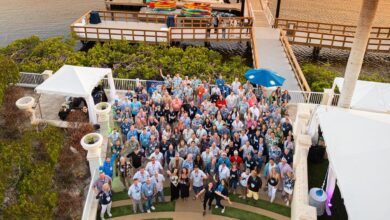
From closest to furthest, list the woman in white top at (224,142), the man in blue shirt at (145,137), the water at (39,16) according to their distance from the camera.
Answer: the woman in white top at (224,142) < the man in blue shirt at (145,137) < the water at (39,16)

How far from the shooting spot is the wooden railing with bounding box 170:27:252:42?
25.3 meters

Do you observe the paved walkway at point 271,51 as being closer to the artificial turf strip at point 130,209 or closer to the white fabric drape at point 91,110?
the white fabric drape at point 91,110

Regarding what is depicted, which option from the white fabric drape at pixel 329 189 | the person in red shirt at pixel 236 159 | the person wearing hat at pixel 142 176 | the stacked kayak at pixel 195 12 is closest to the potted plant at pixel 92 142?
the person wearing hat at pixel 142 176

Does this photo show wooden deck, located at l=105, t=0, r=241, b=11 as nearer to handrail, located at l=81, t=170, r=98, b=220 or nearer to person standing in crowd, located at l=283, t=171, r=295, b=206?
handrail, located at l=81, t=170, r=98, b=220

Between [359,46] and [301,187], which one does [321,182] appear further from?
[359,46]

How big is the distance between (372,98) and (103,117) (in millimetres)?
10163

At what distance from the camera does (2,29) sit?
28906 millimetres

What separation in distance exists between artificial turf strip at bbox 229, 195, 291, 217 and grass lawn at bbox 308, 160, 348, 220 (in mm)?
1054

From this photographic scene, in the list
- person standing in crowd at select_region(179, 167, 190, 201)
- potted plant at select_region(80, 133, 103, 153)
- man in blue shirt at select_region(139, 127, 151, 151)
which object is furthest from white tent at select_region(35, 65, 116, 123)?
person standing in crowd at select_region(179, 167, 190, 201)

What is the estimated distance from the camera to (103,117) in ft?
46.9

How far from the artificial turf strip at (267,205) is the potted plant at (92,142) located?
15.4 feet

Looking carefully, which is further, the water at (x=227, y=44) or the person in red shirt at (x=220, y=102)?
the water at (x=227, y=44)

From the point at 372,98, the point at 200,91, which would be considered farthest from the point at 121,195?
the point at 372,98

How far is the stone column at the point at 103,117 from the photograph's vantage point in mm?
14250
